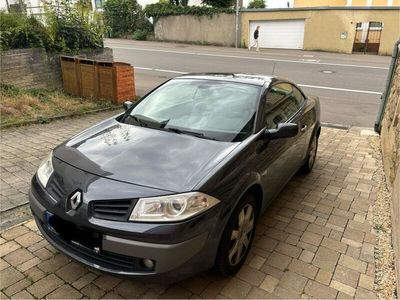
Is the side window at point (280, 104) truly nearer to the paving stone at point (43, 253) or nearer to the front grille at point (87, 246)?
the front grille at point (87, 246)

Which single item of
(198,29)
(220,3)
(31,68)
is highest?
(220,3)

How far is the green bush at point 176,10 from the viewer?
28016 mm

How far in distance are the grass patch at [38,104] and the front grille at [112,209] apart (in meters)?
4.83

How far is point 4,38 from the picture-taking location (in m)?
7.79

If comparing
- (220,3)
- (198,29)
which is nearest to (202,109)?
(198,29)

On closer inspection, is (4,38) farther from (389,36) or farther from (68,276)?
(389,36)

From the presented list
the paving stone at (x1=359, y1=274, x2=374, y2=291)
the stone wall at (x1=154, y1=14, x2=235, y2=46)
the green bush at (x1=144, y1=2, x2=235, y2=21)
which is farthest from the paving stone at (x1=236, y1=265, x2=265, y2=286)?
the green bush at (x1=144, y1=2, x2=235, y2=21)

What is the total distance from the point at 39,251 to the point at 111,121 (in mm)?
1393

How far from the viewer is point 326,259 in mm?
3291

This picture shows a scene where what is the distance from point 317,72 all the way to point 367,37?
1098cm

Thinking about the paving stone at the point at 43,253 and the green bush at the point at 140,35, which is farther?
the green bush at the point at 140,35

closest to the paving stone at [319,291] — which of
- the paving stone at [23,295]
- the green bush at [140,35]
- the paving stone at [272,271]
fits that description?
the paving stone at [272,271]

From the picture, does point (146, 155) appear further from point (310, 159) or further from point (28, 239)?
point (310, 159)

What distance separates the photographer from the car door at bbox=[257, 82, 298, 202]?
332cm
